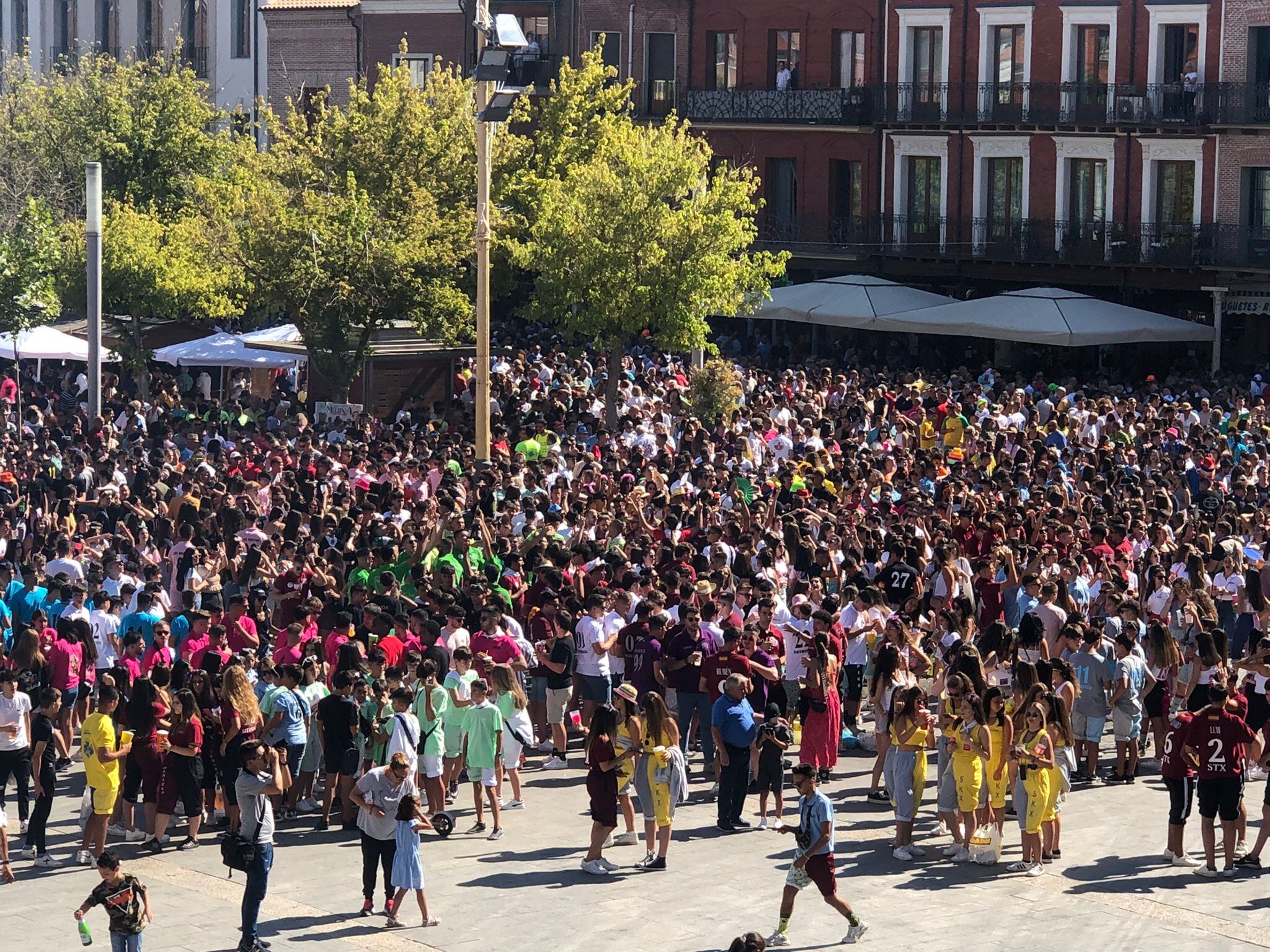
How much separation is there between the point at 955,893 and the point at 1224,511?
30.0 ft

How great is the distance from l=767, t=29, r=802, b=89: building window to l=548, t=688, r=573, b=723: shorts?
34.3m

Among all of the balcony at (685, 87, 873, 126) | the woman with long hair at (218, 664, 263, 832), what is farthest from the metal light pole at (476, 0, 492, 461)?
the balcony at (685, 87, 873, 126)

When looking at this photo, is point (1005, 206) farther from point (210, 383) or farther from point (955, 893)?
point (955, 893)

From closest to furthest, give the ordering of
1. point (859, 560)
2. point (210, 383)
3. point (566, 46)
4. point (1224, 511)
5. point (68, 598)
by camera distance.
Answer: point (68, 598), point (859, 560), point (1224, 511), point (210, 383), point (566, 46)

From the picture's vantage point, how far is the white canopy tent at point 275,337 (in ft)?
114

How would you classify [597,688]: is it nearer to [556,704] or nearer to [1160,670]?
[556,704]

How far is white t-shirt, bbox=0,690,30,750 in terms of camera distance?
15.3 metres

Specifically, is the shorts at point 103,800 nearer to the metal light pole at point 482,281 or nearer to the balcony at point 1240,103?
the metal light pole at point 482,281

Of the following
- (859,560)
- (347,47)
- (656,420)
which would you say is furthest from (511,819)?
(347,47)

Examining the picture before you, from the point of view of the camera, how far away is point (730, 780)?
16.0 meters

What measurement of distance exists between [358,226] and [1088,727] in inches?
723

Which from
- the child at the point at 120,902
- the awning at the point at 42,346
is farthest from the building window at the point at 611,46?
the child at the point at 120,902

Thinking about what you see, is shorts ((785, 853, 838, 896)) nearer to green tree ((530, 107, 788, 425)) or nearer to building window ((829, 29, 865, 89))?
green tree ((530, 107, 788, 425))

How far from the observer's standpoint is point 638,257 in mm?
33844
